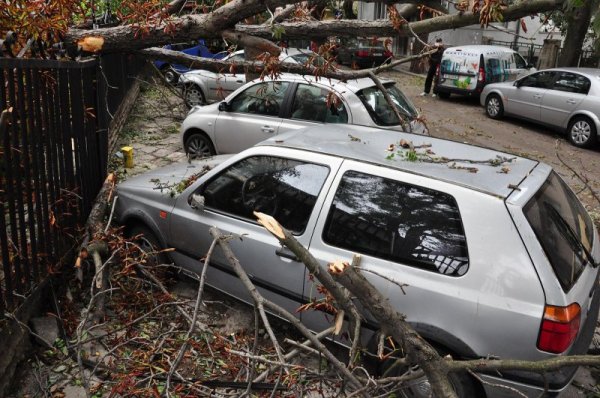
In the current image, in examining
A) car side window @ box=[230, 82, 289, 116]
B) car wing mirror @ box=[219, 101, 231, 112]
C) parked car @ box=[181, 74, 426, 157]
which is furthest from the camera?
car wing mirror @ box=[219, 101, 231, 112]

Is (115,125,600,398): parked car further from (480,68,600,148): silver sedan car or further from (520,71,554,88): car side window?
(520,71,554,88): car side window

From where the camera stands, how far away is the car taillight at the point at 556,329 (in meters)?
2.92

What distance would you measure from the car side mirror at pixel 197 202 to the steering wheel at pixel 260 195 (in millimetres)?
354

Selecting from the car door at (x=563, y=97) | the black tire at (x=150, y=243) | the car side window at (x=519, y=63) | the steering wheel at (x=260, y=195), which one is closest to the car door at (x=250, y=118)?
the black tire at (x=150, y=243)

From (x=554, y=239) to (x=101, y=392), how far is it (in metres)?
2.97

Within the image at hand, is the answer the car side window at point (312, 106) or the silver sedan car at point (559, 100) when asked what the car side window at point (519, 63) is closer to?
the silver sedan car at point (559, 100)

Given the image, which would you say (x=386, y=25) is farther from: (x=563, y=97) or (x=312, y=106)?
(x=563, y=97)

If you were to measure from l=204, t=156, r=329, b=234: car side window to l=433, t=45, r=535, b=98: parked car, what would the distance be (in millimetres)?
12739

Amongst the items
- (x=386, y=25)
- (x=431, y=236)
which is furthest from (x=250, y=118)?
(x=431, y=236)

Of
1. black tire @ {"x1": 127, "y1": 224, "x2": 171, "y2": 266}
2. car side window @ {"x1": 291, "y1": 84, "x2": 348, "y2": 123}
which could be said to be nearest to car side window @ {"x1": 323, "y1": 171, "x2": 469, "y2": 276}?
black tire @ {"x1": 127, "y1": 224, "x2": 171, "y2": 266}

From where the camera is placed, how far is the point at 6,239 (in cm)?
329

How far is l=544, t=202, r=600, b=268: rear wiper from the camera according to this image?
3.33 meters

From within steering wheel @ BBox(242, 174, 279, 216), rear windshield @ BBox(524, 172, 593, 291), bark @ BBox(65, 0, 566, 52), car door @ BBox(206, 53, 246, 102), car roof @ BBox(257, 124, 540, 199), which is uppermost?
bark @ BBox(65, 0, 566, 52)

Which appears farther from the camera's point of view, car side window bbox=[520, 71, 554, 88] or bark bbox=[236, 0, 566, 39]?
car side window bbox=[520, 71, 554, 88]
